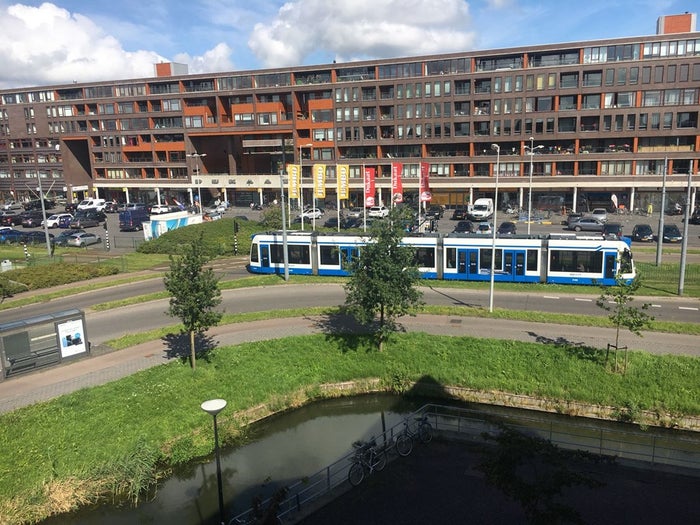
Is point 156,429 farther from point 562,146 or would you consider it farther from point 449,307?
point 562,146

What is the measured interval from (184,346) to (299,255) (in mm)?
13181

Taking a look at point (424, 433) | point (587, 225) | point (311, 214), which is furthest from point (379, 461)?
point (311, 214)

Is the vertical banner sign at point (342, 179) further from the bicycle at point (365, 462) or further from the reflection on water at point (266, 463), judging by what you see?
the bicycle at point (365, 462)

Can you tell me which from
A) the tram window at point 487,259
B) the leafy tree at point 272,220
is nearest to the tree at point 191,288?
the tram window at point 487,259

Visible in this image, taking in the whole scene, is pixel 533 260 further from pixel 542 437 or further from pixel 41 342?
pixel 41 342

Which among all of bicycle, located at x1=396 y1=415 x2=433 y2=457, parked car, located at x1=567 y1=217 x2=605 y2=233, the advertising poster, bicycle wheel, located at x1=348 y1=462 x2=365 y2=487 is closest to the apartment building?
parked car, located at x1=567 y1=217 x2=605 y2=233

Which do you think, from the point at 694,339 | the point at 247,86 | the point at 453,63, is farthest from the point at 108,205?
the point at 694,339

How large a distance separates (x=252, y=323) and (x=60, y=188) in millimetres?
86369

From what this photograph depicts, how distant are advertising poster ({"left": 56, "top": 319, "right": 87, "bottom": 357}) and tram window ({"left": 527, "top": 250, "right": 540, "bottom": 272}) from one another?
2304cm

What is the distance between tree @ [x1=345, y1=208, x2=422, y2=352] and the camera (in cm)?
2109

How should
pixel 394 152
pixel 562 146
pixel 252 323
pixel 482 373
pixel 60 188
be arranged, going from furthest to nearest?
1. pixel 60 188
2. pixel 394 152
3. pixel 562 146
4. pixel 252 323
5. pixel 482 373

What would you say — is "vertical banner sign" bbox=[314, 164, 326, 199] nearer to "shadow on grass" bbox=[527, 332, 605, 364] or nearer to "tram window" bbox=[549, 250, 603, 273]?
"tram window" bbox=[549, 250, 603, 273]

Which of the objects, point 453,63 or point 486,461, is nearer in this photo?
point 486,461

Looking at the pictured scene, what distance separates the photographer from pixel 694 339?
859 inches
